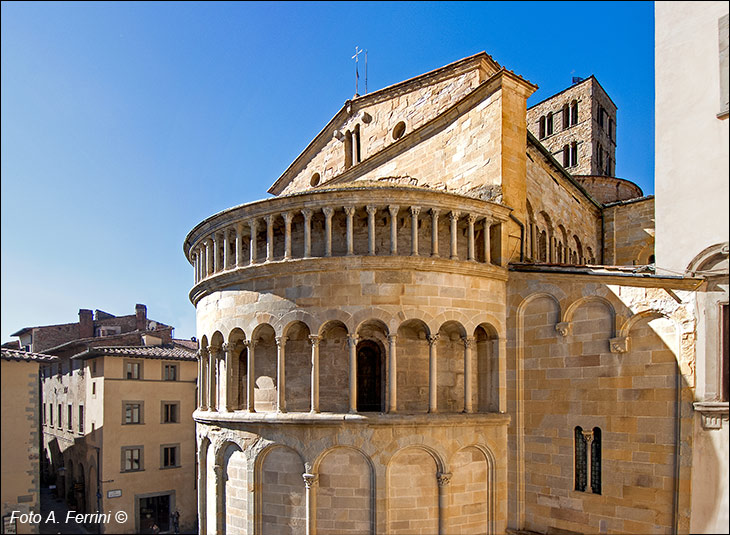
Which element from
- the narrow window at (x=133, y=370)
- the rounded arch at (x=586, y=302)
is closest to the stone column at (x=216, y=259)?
the rounded arch at (x=586, y=302)

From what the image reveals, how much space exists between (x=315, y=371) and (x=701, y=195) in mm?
7798

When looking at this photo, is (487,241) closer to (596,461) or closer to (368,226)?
(368,226)

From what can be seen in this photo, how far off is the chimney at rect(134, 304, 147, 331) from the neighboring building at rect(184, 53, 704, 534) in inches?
1010

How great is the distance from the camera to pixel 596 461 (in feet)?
37.0

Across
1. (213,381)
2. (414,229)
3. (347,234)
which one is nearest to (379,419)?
(347,234)

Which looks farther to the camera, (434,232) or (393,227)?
(434,232)

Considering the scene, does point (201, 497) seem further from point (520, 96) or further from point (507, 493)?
point (520, 96)

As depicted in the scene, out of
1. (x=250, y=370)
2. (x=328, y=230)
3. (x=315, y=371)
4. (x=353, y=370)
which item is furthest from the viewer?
(x=250, y=370)

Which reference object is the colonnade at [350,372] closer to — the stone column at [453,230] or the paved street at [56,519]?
the stone column at [453,230]

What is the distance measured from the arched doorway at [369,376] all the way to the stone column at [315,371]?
3.51 feet

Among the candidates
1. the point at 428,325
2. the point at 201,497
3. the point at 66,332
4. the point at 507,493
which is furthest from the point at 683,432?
the point at 66,332

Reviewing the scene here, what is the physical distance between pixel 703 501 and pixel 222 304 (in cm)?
1013

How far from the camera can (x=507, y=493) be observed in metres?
12.3

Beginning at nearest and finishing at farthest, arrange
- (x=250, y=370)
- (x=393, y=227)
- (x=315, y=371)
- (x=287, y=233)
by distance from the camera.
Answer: (x=315, y=371) → (x=393, y=227) → (x=287, y=233) → (x=250, y=370)
